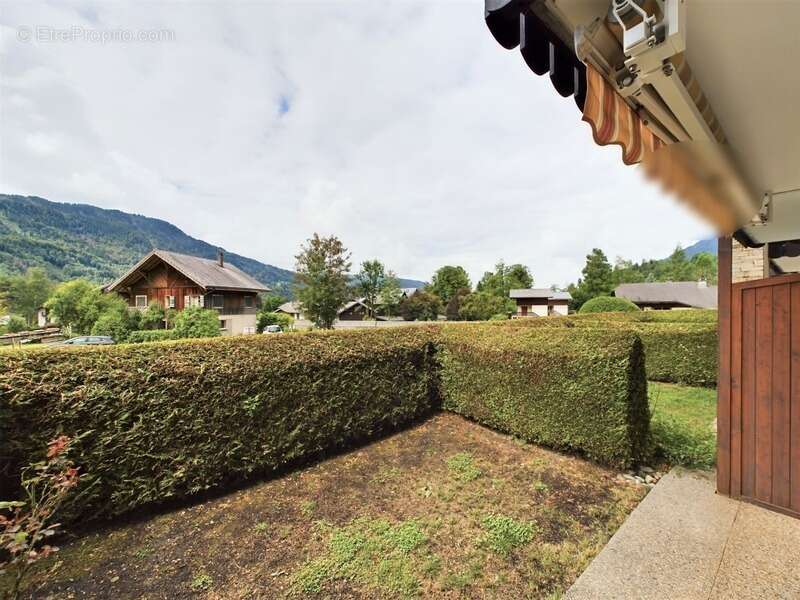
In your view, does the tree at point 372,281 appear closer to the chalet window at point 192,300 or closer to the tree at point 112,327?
the chalet window at point 192,300

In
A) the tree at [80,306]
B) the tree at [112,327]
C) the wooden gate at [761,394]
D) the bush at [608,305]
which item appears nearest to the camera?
the wooden gate at [761,394]

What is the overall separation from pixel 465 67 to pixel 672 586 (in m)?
5.16

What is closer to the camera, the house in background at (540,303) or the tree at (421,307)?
the house in background at (540,303)

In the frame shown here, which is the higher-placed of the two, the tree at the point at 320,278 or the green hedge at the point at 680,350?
the tree at the point at 320,278

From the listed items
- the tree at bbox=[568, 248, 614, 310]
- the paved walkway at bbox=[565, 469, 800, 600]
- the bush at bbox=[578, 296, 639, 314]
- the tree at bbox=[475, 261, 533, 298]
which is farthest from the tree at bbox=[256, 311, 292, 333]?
the tree at bbox=[568, 248, 614, 310]

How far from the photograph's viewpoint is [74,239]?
317 ft

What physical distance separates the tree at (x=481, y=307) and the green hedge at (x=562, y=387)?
99.9 feet

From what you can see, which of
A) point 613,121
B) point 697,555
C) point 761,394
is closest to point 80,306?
point 613,121

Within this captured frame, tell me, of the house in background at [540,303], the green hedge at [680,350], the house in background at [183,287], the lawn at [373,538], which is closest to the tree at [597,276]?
the house in background at [540,303]

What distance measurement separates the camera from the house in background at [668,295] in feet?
111

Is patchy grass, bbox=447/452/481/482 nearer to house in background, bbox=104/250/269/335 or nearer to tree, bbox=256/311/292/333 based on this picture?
house in background, bbox=104/250/269/335

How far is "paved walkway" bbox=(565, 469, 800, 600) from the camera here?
2.04 metres

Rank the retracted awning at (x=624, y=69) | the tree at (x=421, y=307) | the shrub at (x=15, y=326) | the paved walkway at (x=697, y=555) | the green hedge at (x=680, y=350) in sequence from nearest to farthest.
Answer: the retracted awning at (x=624, y=69) → the paved walkway at (x=697, y=555) → the green hedge at (x=680, y=350) → the shrub at (x=15, y=326) → the tree at (x=421, y=307)

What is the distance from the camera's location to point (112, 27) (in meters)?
3.44
